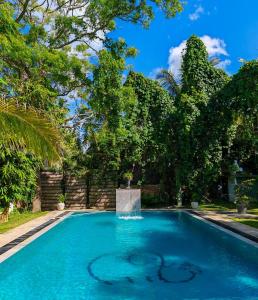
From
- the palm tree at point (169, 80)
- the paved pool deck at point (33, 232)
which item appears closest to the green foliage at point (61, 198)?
the paved pool deck at point (33, 232)

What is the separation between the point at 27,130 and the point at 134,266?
3.85 m

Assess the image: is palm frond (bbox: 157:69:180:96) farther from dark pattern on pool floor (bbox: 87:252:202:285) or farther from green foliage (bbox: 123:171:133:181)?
dark pattern on pool floor (bbox: 87:252:202:285)

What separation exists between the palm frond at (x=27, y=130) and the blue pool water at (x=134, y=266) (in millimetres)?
2390

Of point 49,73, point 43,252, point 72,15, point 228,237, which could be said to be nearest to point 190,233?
point 228,237

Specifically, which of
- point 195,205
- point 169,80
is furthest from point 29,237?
point 169,80

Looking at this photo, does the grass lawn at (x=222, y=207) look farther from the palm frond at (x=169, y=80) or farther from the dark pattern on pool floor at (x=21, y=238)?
the palm frond at (x=169, y=80)

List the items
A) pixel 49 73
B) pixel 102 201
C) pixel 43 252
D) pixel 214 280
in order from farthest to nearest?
pixel 102 201 → pixel 49 73 → pixel 43 252 → pixel 214 280

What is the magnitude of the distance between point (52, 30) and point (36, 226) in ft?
33.2

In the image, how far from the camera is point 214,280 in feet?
21.9

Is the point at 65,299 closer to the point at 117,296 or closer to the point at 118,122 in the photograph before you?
the point at 117,296

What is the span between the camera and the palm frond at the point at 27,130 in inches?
225

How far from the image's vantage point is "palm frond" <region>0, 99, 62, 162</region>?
5.72m

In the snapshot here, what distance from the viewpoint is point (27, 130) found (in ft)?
18.8

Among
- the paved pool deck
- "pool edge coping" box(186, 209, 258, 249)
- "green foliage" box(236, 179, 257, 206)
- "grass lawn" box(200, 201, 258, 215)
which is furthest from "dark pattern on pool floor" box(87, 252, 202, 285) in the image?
"grass lawn" box(200, 201, 258, 215)
